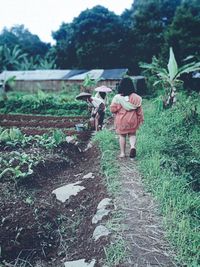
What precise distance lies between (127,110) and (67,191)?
1531 mm

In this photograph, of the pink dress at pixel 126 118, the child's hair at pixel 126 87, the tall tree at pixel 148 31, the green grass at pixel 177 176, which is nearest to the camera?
the green grass at pixel 177 176

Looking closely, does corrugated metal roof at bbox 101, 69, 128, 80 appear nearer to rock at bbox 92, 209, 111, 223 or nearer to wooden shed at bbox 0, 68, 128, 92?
wooden shed at bbox 0, 68, 128, 92

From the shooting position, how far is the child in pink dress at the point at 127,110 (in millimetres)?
4918

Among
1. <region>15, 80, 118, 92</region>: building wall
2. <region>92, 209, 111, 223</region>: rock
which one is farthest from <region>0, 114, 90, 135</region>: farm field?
<region>15, 80, 118, 92</region>: building wall

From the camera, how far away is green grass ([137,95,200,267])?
287cm

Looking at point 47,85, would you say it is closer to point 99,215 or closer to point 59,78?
point 59,78

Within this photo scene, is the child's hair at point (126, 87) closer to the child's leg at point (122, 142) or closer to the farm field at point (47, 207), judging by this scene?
the child's leg at point (122, 142)

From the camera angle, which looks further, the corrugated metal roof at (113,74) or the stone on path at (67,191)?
the corrugated metal roof at (113,74)

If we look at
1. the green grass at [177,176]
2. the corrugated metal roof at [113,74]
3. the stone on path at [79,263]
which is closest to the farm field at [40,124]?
the green grass at [177,176]

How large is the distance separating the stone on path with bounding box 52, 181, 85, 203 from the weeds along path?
2.17ft

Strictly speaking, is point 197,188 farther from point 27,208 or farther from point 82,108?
point 82,108

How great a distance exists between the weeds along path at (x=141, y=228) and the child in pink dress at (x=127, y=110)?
0.95 meters

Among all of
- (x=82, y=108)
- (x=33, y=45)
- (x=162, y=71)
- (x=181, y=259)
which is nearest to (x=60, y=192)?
(x=181, y=259)

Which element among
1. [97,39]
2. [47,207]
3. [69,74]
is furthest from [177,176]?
[97,39]
